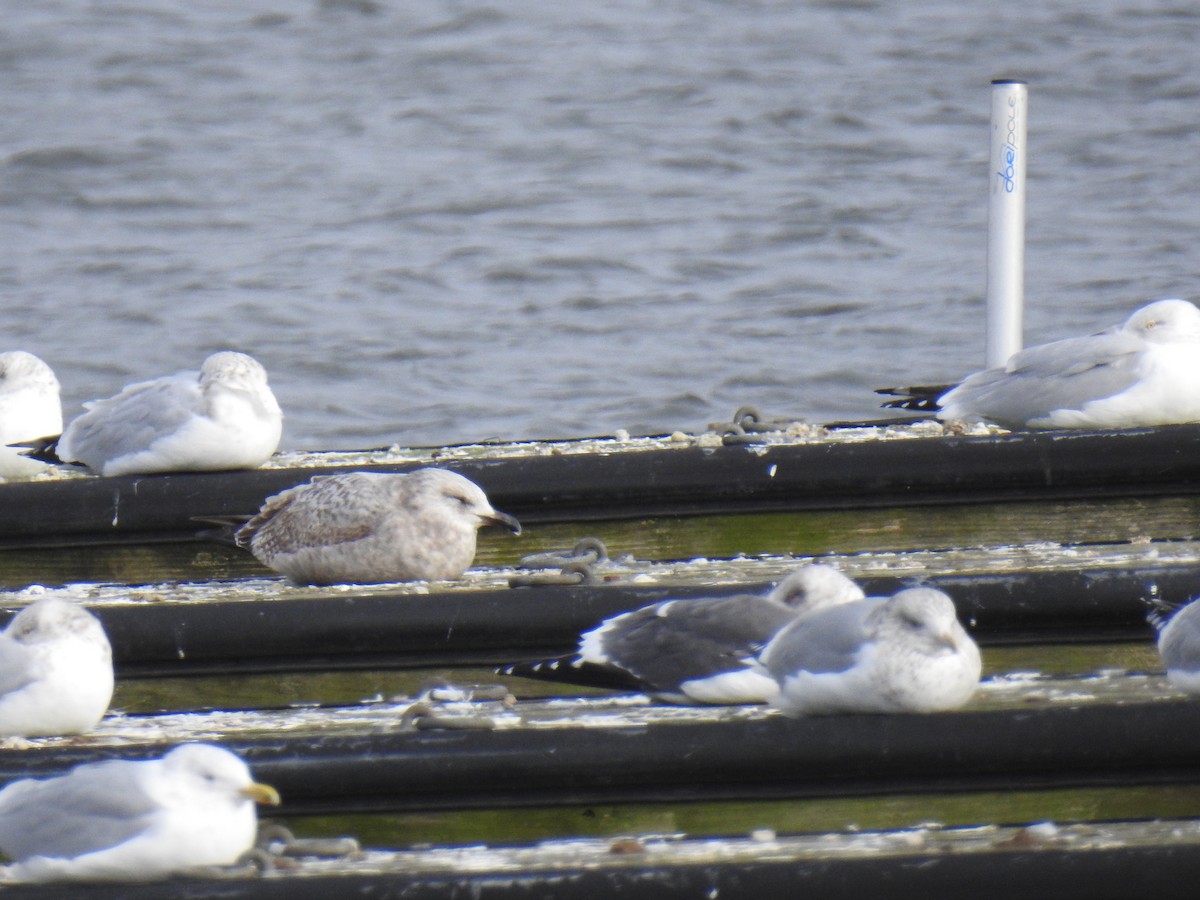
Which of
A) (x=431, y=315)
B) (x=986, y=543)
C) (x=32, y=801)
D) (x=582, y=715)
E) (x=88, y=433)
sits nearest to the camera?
(x=32, y=801)

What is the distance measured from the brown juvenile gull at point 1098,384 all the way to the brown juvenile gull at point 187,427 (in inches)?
62.4

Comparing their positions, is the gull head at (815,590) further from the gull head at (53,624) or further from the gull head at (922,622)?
the gull head at (53,624)

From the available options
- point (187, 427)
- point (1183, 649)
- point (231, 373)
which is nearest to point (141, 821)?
point (1183, 649)

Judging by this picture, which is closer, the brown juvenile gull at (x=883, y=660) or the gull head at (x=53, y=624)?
the brown juvenile gull at (x=883, y=660)

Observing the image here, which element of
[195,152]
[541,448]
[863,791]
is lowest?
[863,791]

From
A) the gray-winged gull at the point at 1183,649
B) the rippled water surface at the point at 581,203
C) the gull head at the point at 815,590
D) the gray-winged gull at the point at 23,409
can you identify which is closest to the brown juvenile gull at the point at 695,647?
the gull head at the point at 815,590

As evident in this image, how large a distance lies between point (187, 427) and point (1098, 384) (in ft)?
6.98

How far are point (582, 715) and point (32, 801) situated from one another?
2.82 ft

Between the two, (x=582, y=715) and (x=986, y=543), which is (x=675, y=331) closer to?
(x=986, y=543)

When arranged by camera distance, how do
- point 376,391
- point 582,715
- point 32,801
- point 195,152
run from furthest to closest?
point 195,152
point 376,391
point 582,715
point 32,801

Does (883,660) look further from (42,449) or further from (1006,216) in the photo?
(1006,216)

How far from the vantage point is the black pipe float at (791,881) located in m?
2.20

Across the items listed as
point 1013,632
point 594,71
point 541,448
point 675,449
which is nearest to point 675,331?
point 594,71

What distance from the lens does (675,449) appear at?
3824 mm
